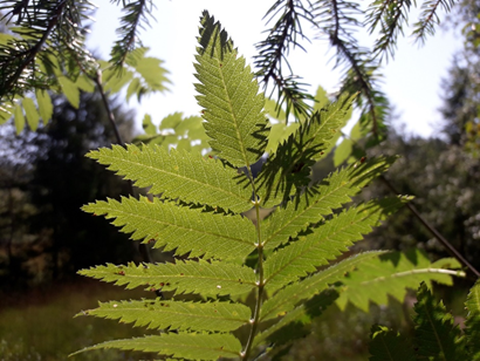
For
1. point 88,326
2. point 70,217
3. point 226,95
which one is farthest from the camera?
point 70,217

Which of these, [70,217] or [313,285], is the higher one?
[70,217]

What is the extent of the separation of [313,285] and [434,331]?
0.34 ft

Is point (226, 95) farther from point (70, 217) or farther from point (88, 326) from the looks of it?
point (70, 217)

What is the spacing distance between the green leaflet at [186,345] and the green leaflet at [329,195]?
0.13 meters

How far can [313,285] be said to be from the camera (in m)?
0.34

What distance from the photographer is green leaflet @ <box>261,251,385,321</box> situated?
1.09 ft

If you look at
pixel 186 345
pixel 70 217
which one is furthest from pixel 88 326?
pixel 186 345

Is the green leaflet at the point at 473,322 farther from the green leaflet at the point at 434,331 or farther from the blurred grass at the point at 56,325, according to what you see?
the blurred grass at the point at 56,325

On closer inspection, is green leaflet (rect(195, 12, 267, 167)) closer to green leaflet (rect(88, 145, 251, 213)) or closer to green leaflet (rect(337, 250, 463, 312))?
green leaflet (rect(88, 145, 251, 213))

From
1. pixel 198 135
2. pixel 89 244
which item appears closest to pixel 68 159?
pixel 89 244

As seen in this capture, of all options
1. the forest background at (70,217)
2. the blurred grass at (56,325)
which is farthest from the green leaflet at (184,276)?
the forest background at (70,217)

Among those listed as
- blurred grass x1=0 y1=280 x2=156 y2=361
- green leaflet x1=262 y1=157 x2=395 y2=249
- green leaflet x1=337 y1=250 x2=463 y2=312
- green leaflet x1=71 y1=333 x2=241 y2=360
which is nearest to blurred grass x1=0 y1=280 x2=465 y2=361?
blurred grass x1=0 y1=280 x2=156 y2=361

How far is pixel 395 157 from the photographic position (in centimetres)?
28

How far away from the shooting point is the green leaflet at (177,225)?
11.3 inches
